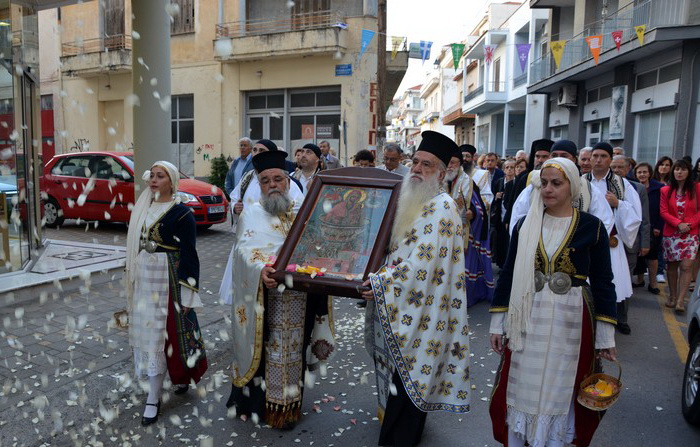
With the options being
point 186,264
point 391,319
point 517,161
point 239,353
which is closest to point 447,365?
point 391,319

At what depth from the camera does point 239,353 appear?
392 centimetres

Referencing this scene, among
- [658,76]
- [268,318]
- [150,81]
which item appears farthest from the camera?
[658,76]

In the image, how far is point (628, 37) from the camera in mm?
16688

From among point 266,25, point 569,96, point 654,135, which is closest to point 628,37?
point 654,135

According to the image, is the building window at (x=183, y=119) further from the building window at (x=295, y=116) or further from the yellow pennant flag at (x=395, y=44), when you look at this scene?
the yellow pennant flag at (x=395, y=44)

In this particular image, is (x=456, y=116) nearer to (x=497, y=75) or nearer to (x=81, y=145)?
(x=497, y=75)

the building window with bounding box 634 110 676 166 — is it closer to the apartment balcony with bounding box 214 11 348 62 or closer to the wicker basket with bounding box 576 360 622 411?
the apartment balcony with bounding box 214 11 348 62

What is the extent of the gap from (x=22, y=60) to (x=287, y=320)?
7063 millimetres

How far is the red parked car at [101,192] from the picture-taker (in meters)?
12.8

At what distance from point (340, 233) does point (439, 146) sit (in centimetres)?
83

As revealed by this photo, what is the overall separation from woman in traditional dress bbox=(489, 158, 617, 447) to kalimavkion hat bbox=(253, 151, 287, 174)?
6.06 ft

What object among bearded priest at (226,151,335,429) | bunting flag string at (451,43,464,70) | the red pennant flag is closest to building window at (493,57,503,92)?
bunting flag string at (451,43,464,70)

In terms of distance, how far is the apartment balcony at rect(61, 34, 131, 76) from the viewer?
71.5 ft

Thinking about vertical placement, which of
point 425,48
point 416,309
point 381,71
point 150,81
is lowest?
point 416,309
